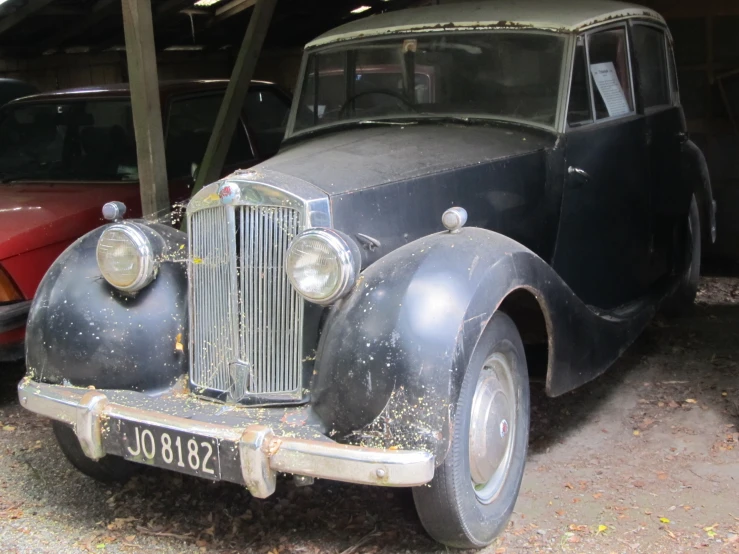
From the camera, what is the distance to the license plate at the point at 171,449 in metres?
2.40

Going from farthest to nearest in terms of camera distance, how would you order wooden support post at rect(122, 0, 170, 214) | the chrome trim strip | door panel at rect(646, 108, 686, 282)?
door panel at rect(646, 108, 686, 282) → wooden support post at rect(122, 0, 170, 214) → the chrome trim strip

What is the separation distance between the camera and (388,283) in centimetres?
248

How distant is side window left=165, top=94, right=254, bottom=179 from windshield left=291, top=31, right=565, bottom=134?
4.38 feet

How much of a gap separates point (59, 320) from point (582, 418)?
8.27ft

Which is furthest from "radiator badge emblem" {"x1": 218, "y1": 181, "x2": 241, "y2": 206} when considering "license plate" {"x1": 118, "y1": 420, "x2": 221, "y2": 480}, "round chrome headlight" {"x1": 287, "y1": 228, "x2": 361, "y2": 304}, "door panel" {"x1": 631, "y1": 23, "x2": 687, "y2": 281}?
"door panel" {"x1": 631, "y1": 23, "x2": 687, "y2": 281}

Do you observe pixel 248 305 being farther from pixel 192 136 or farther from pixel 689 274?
pixel 689 274

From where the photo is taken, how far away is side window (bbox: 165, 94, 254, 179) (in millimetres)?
5070

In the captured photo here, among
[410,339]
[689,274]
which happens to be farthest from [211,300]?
[689,274]

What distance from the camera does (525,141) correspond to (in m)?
3.45

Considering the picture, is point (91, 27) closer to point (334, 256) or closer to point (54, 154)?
point (54, 154)

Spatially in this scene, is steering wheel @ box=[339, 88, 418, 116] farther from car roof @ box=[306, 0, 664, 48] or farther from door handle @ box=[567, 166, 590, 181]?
door handle @ box=[567, 166, 590, 181]

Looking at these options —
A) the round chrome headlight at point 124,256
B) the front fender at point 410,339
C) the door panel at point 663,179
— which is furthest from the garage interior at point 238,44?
the front fender at point 410,339

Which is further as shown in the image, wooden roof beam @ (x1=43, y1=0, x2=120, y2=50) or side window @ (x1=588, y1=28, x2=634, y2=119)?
wooden roof beam @ (x1=43, y1=0, x2=120, y2=50)

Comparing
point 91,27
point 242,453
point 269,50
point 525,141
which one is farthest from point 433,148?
point 269,50
